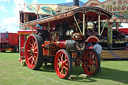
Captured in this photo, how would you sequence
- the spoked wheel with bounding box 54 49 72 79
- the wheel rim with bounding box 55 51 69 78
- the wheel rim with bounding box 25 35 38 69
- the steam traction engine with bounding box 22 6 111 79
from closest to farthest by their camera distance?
the spoked wheel with bounding box 54 49 72 79 < the wheel rim with bounding box 55 51 69 78 < the steam traction engine with bounding box 22 6 111 79 < the wheel rim with bounding box 25 35 38 69

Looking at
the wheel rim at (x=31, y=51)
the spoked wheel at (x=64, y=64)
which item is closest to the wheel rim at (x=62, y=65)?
A: the spoked wheel at (x=64, y=64)

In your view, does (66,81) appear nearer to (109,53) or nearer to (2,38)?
(109,53)

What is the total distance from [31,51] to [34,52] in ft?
0.83

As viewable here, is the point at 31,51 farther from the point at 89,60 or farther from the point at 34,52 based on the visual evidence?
the point at 89,60

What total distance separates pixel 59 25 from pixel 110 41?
6.45 m

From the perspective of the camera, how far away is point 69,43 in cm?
526

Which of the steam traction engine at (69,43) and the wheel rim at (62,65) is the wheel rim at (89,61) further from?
the wheel rim at (62,65)

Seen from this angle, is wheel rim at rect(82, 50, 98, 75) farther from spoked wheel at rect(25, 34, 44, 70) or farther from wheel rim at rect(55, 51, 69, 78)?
spoked wheel at rect(25, 34, 44, 70)

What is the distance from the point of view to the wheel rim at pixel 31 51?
6.68 metres

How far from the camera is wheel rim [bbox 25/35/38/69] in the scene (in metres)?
6.68

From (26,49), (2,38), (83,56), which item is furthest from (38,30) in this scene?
(2,38)

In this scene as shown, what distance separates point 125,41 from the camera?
1281 centimetres

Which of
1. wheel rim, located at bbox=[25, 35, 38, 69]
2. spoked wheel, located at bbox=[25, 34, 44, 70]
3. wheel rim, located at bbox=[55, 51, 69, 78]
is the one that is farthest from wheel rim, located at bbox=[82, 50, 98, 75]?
wheel rim, located at bbox=[25, 35, 38, 69]

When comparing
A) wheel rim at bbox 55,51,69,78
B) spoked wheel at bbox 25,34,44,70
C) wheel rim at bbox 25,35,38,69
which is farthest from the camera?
wheel rim at bbox 25,35,38,69
